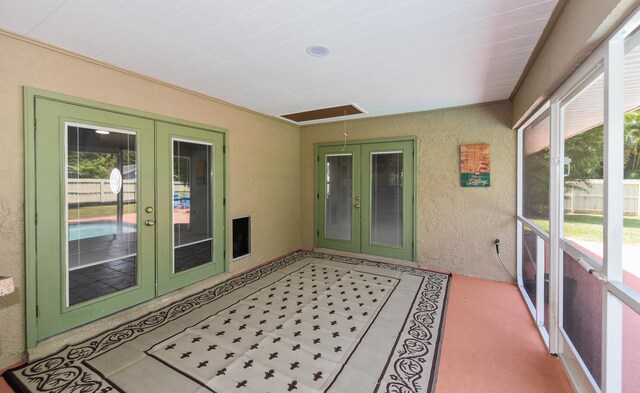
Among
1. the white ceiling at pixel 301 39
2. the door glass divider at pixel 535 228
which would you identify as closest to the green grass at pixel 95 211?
the white ceiling at pixel 301 39

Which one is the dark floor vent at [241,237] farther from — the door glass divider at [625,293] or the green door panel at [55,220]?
the door glass divider at [625,293]

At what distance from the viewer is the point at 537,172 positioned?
9.43ft

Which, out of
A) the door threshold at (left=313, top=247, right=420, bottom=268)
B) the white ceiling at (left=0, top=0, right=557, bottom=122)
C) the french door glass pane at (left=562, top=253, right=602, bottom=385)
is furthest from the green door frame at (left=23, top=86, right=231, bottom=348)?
the french door glass pane at (left=562, top=253, right=602, bottom=385)

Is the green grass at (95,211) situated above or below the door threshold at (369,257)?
above

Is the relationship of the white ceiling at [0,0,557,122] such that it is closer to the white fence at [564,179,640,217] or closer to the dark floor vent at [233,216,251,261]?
the white fence at [564,179,640,217]

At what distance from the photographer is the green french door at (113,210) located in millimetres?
2240

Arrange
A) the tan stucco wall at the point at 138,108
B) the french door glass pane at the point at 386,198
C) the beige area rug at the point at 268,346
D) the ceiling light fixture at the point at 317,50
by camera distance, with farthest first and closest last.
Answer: the french door glass pane at the point at 386,198, the ceiling light fixture at the point at 317,50, the tan stucco wall at the point at 138,108, the beige area rug at the point at 268,346

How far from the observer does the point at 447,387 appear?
1.82 meters

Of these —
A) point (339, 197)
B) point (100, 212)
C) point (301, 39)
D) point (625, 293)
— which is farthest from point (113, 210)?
point (625, 293)

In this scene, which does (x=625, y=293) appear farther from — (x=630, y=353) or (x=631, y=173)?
(x=631, y=173)

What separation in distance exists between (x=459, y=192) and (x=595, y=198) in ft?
7.80

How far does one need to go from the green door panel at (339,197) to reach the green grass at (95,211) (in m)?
3.07

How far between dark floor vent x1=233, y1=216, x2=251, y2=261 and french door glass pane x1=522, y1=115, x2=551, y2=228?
11.9 feet

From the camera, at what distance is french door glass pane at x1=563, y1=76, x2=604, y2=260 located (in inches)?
61.8
